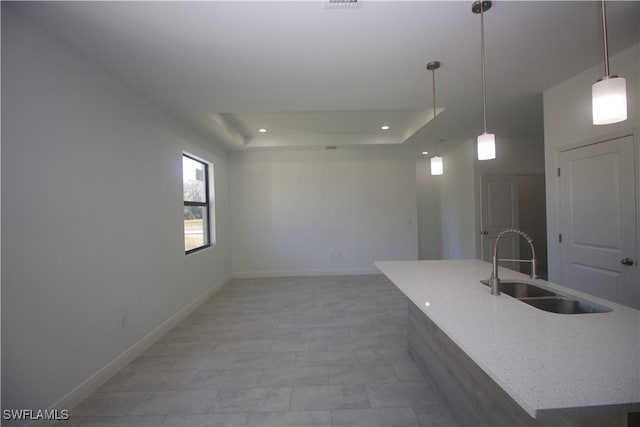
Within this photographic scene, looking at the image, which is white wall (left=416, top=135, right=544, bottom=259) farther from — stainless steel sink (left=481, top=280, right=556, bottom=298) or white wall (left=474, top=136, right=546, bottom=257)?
stainless steel sink (left=481, top=280, right=556, bottom=298)

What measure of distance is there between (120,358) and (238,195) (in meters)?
3.60

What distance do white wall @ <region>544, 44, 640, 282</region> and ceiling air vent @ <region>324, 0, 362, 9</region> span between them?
2.32 metres

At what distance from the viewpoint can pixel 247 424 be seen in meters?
1.75

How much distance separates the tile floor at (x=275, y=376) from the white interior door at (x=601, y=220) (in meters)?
1.88

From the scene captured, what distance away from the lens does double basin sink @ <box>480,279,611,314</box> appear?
1578mm

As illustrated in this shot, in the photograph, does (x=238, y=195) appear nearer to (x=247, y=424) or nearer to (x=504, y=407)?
(x=247, y=424)

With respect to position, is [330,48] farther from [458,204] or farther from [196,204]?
[458,204]

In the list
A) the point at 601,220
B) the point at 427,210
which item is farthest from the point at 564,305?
the point at 427,210

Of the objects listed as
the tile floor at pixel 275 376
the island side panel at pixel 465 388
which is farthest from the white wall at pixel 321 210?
the island side panel at pixel 465 388

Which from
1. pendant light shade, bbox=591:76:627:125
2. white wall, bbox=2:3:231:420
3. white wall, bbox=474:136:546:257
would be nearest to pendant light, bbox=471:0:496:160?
pendant light shade, bbox=591:76:627:125

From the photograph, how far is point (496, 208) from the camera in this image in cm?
500

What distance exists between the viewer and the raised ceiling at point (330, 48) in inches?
65.7

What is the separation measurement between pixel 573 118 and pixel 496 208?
2534 millimetres

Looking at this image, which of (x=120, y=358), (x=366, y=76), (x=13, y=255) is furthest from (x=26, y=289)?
(x=366, y=76)
